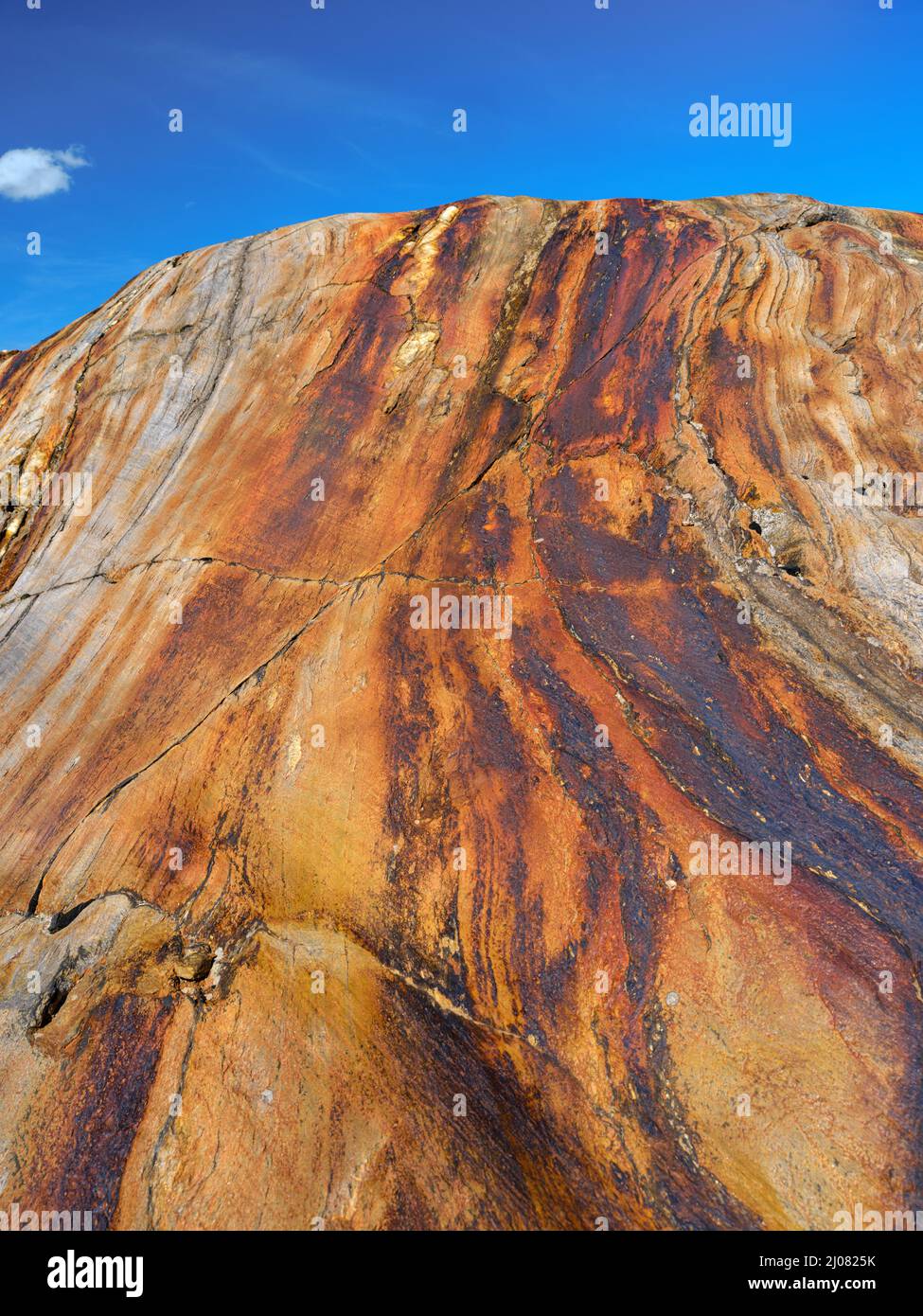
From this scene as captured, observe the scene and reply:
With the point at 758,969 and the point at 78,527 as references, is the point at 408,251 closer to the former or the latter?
the point at 78,527

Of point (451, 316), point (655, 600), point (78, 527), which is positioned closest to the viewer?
point (655, 600)

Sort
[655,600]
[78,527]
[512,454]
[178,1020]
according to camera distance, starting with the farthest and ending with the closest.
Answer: [78,527]
[512,454]
[655,600]
[178,1020]

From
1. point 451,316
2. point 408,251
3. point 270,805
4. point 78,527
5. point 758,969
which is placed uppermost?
point 408,251

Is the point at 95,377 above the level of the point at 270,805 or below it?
above

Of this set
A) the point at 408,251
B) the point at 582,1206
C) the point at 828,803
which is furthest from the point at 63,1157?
the point at 408,251

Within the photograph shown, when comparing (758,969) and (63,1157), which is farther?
(63,1157)

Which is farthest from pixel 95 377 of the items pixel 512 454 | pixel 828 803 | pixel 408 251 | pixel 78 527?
pixel 828 803
